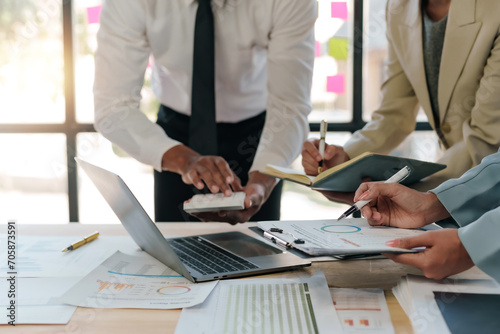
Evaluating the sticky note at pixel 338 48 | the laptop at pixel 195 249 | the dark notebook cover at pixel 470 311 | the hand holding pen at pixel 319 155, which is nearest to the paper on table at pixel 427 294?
the dark notebook cover at pixel 470 311

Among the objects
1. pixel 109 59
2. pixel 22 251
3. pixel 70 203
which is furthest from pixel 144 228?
pixel 70 203

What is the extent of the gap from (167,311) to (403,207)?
22.7 inches

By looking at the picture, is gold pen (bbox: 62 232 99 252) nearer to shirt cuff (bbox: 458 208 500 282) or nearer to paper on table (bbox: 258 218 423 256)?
paper on table (bbox: 258 218 423 256)

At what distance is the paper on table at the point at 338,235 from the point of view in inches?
33.1

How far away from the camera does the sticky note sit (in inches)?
111

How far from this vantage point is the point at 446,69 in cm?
162

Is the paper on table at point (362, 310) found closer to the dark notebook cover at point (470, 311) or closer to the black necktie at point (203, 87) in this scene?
the dark notebook cover at point (470, 311)

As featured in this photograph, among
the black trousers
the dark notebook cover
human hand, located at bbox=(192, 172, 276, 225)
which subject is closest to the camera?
the dark notebook cover

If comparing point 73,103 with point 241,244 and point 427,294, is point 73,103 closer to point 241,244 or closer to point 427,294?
point 241,244

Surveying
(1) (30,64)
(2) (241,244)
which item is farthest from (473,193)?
(1) (30,64)

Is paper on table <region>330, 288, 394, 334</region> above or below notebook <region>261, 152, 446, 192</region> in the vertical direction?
below

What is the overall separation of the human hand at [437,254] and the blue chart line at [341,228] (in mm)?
184

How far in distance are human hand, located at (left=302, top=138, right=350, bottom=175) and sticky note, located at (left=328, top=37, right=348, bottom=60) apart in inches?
47.3

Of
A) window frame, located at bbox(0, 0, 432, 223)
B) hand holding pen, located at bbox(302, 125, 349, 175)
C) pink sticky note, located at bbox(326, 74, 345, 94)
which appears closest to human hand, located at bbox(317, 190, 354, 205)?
hand holding pen, located at bbox(302, 125, 349, 175)
